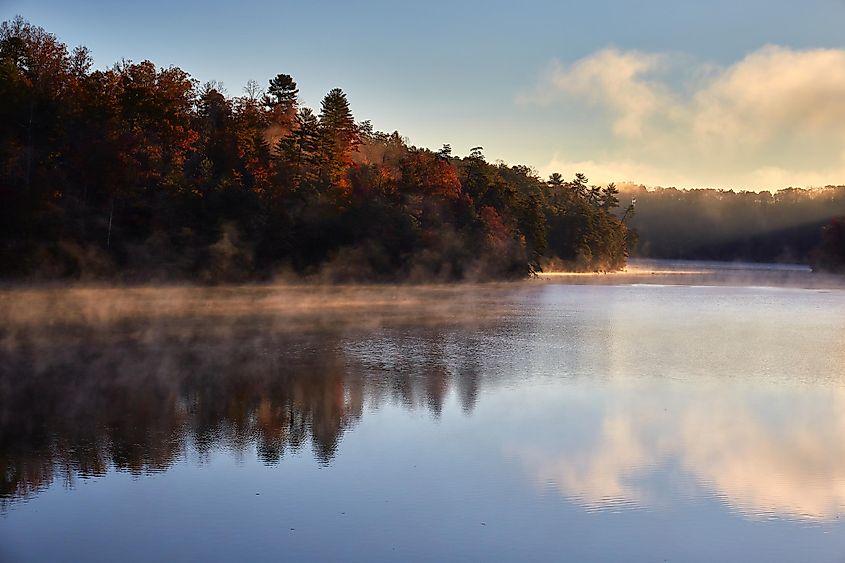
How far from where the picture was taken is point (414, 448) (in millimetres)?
10219

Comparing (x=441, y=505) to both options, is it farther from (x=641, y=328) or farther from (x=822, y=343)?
(x=641, y=328)

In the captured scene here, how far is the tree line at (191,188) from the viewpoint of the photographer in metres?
44.1

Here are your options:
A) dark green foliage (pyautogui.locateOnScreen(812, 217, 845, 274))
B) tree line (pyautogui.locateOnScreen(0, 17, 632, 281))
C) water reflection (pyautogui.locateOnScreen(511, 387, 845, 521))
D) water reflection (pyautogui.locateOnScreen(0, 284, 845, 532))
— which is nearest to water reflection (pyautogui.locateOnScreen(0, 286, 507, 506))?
water reflection (pyautogui.locateOnScreen(0, 284, 845, 532))

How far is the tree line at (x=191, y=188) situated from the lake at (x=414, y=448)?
23.0 meters

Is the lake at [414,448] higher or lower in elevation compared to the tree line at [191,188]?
lower

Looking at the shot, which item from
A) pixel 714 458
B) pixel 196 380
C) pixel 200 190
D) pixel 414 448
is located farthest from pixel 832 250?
pixel 414 448

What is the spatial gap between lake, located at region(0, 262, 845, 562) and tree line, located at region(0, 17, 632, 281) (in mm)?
23045

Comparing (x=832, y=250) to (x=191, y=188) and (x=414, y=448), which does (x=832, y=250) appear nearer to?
(x=191, y=188)

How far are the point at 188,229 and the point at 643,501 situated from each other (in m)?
40.4

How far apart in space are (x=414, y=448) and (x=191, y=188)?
39766 mm

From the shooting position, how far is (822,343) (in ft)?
74.3

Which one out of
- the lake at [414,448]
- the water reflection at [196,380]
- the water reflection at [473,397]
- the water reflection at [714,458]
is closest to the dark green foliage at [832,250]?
the water reflection at [473,397]

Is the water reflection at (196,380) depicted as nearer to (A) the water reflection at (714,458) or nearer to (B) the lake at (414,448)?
(B) the lake at (414,448)

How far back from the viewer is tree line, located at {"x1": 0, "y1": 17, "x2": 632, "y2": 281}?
4406 centimetres
